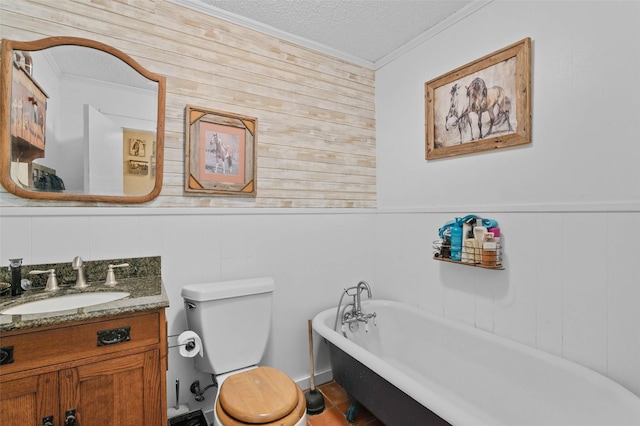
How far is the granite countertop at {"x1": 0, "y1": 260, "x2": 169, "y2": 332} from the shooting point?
1088 mm

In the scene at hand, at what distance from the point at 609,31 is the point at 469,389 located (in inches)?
75.0

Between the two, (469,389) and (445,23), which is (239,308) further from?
(445,23)

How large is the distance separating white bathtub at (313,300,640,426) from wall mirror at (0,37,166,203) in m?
1.44

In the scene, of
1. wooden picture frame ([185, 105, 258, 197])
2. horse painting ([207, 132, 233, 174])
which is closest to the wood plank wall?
wooden picture frame ([185, 105, 258, 197])

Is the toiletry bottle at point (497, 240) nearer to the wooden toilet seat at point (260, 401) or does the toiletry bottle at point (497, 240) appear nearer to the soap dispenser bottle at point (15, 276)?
the wooden toilet seat at point (260, 401)

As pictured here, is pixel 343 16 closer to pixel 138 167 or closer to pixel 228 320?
pixel 138 167

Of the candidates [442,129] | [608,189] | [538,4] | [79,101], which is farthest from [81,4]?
[608,189]

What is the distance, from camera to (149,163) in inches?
71.1

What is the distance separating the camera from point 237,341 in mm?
1780

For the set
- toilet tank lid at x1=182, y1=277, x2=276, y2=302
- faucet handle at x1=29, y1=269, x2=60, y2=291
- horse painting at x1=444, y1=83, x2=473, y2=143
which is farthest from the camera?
horse painting at x1=444, y1=83, x2=473, y2=143

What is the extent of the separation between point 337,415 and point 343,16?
252cm

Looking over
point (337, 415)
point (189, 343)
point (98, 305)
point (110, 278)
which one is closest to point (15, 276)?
point (110, 278)

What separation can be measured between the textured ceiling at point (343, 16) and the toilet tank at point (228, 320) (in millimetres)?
1669

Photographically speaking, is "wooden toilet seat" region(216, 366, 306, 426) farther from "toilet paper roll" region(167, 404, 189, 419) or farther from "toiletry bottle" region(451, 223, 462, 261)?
"toiletry bottle" region(451, 223, 462, 261)
